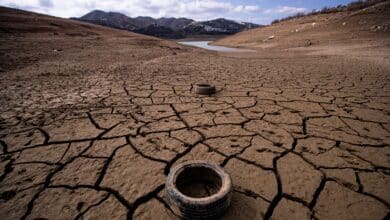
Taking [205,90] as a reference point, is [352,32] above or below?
above

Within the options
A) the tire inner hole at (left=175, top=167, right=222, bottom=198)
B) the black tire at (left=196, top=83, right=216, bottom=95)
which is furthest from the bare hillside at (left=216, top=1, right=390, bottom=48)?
the tire inner hole at (left=175, top=167, right=222, bottom=198)

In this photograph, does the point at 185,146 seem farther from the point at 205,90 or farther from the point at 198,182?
the point at 205,90

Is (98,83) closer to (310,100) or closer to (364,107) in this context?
(310,100)

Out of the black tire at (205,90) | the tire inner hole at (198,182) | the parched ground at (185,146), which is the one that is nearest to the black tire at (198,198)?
the tire inner hole at (198,182)

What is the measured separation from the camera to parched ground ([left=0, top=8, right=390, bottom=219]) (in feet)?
4.08

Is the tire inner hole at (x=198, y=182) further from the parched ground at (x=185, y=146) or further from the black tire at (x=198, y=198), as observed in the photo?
the parched ground at (x=185, y=146)

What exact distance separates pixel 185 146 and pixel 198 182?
474 millimetres

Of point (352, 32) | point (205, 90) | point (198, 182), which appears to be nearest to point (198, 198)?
point (198, 182)

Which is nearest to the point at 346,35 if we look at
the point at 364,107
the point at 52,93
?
the point at 364,107

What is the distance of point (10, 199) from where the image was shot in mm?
1254

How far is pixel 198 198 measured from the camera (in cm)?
117

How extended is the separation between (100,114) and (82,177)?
1.10 meters

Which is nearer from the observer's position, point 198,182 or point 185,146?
point 198,182

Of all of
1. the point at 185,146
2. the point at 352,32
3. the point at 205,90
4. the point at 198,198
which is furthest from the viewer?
the point at 352,32
